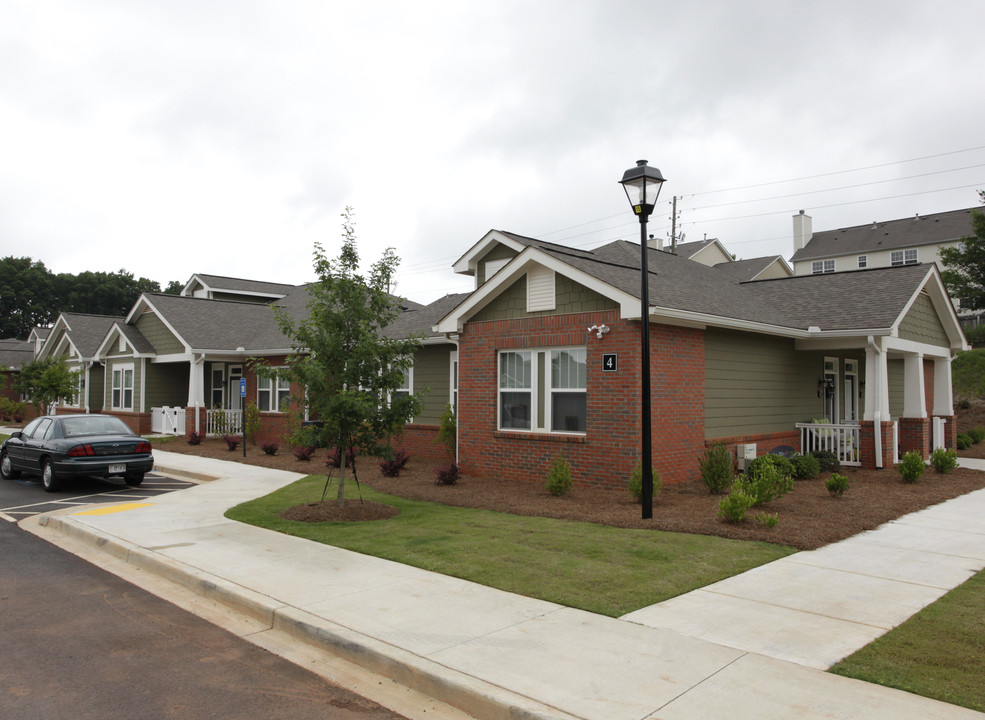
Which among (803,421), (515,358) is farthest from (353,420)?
(803,421)

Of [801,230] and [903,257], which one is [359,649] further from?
[801,230]

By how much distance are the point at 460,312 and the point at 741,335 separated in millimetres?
5913

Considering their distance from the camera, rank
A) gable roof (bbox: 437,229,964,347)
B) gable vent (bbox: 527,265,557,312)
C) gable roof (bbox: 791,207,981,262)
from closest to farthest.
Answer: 1. gable roof (bbox: 437,229,964,347)
2. gable vent (bbox: 527,265,557,312)
3. gable roof (bbox: 791,207,981,262)

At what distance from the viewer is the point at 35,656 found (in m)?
5.37

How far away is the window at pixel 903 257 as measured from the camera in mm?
51438

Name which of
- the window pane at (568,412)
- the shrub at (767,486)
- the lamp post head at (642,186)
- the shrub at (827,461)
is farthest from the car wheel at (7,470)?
the shrub at (827,461)

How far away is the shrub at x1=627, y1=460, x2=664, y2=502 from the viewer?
10953 mm

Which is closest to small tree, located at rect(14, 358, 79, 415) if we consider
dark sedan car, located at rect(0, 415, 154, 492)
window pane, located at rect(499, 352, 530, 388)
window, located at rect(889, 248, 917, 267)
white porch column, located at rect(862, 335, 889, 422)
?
dark sedan car, located at rect(0, 415, 154, 492)

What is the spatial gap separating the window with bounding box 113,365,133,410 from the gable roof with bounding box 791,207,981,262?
4927 cm

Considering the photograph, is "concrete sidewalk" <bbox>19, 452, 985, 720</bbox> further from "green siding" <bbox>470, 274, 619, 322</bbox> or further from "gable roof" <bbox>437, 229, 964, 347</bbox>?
"green siding" <bbox>470, 274, 619, 322</bbox>

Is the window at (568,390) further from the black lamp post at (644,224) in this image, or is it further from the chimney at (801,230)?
the chimney at (801,230)

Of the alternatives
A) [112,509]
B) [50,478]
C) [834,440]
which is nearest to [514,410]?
[112,509]

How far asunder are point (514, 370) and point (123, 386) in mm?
20654

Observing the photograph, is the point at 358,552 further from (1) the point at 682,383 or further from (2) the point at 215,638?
(1) the point at 682,383
